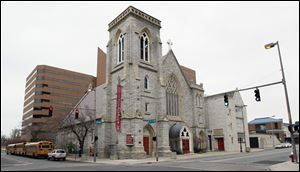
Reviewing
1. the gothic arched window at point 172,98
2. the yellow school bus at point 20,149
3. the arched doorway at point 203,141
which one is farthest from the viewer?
the yellow school bus at point 20,149

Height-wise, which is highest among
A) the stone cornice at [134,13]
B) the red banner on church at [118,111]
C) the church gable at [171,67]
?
the stone cornice at [134,13]

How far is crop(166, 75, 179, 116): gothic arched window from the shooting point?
4459cm

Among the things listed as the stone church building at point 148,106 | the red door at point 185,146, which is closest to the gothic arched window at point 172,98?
the stone church building at point 148,106

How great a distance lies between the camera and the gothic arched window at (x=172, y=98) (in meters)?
44.6

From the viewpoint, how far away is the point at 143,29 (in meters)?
41.5

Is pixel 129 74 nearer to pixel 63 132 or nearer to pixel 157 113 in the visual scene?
pixel 157 113

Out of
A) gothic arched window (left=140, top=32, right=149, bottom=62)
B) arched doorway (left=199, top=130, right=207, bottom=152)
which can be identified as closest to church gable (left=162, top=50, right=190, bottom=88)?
gothic arched window (left=140, top=32, right=149, bottom=62)

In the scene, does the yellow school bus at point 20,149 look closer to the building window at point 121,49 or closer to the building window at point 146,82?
the building window at point 121,49

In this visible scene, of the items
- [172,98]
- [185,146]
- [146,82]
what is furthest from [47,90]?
[185,146]

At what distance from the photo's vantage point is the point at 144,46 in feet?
137

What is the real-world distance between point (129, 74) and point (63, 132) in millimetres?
24516

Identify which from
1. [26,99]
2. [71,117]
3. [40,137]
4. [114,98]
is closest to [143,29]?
[114,98]

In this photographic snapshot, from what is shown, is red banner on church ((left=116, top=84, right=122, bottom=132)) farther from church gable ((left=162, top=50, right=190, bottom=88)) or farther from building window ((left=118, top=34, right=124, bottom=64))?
church gable ((left=162, top=50, right=190, bottom=88))

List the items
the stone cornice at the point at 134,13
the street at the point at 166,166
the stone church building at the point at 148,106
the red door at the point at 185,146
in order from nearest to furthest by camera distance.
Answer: the street at the point at 166,166 → the stone church building at the point at 148,106 → the stone cornice at the point at 134,13 → the red door at the point at 185,146
